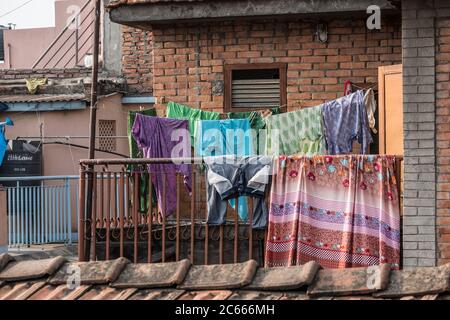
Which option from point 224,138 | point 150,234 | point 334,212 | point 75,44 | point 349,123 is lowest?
point 150,234

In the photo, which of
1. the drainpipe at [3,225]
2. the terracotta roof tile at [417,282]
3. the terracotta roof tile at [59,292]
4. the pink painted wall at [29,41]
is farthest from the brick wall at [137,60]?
the terracotta roof tile at [417,282]

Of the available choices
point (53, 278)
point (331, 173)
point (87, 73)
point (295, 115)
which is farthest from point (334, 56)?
point (87, 73)

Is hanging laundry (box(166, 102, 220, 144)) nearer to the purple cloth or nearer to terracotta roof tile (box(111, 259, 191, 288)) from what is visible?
the purple cloth

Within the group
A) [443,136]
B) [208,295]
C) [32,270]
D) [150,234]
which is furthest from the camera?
[150,234]

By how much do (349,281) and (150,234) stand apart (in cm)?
536

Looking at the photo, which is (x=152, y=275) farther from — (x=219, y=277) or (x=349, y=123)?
(x=349, y=123)

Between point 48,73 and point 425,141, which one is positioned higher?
point 48,73

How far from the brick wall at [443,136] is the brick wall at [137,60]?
12122mm

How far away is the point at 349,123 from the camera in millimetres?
11500

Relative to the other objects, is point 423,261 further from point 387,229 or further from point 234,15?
point 234,15

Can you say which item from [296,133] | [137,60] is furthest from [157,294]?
[137,60]

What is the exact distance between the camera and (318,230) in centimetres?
981

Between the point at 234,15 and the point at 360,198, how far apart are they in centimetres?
355

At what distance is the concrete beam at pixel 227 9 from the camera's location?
39.1 feet
